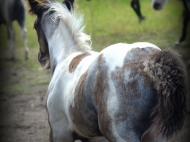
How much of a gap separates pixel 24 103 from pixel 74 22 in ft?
9.46

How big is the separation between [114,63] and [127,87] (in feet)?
0.66

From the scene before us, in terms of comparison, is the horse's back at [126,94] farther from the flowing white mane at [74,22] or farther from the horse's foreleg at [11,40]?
the horse's foreleg at [11,40]

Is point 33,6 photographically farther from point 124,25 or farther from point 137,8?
point 124,25

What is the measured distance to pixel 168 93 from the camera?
2.20 meters

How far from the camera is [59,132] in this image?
3.14 metres

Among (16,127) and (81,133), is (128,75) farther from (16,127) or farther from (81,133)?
(16,127)

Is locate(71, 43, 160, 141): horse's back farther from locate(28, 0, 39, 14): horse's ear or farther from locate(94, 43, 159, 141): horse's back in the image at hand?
locate(28, 0, 39, 14): horse's ear

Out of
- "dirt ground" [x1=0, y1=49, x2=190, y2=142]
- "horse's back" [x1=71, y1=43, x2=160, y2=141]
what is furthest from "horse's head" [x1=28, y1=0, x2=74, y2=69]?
"horse's back" [x1=71, y1=43, x2=160, y2=141]

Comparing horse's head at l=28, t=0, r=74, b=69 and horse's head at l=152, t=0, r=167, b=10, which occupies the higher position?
horse's head at l=28, t=0, r=74, b=69

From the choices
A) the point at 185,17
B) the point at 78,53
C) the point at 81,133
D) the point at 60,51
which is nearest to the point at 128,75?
the point at 81,133

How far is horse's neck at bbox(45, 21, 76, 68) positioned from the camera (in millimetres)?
3479

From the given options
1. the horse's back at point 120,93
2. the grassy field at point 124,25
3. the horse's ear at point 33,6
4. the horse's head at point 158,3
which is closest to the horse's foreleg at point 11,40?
the grassy field at point 124,25

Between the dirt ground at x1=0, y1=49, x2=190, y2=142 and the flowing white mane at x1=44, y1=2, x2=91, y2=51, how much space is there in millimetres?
1274

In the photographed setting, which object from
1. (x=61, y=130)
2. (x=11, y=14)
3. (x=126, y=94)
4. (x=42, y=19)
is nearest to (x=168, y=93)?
(x=126, y=94)
